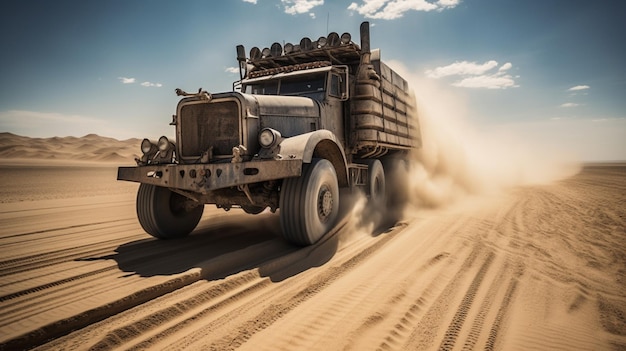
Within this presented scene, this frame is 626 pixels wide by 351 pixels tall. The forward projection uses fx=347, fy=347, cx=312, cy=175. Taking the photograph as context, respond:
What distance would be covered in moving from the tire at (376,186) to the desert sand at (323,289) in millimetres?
1617

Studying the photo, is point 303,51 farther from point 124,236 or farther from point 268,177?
point 124,236

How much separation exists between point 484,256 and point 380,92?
427cm

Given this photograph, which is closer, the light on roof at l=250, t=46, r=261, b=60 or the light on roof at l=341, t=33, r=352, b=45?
the light on roof at l=341, t=33, r=352, b=45

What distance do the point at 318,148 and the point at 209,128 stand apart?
64.3 inches

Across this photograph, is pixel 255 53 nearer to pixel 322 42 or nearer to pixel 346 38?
pixel 322 42

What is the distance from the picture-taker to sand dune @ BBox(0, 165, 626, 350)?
2342 mm

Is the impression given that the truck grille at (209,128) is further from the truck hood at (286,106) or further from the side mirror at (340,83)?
the side mirror at (340,83)

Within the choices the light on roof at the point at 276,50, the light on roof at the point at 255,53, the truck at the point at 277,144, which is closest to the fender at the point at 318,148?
the truck at the point at 277,144

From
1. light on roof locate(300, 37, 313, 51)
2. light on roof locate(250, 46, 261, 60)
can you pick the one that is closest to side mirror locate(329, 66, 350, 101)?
light on roof locate(300, 37, 313, 51)

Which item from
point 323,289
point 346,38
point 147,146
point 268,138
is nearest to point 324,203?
point 268,138

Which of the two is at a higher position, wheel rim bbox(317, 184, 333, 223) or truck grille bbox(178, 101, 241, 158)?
truck grille bbox(178, 101, 241, 158)

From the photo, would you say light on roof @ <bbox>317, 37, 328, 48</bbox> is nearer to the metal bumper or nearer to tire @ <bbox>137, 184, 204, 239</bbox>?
the metal bumper

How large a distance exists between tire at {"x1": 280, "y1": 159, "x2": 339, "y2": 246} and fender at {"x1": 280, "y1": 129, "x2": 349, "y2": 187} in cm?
24

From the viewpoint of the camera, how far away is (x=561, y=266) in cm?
390
